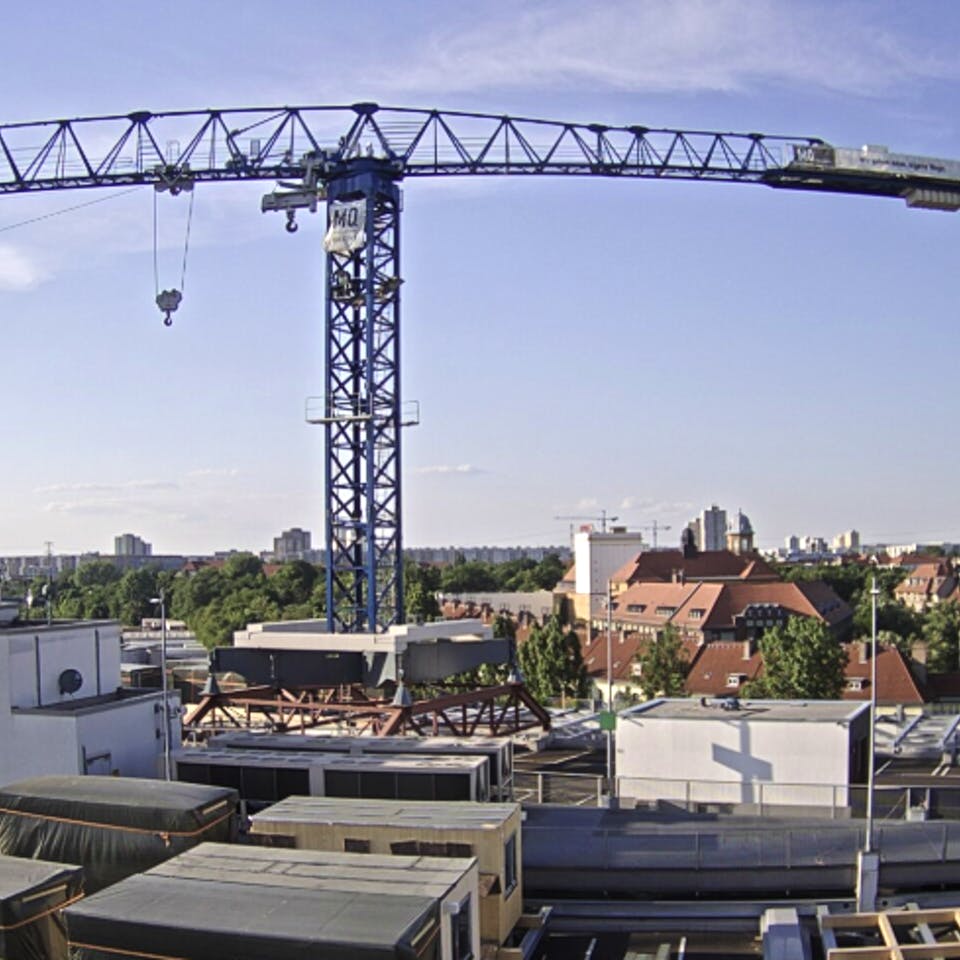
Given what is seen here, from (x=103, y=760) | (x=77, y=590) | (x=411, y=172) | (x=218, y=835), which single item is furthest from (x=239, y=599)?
(x=218, y=835)

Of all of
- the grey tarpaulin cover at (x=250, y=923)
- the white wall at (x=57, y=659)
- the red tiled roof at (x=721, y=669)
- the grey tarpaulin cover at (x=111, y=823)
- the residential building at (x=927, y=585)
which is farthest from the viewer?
the residential building at (x=927, y=585)

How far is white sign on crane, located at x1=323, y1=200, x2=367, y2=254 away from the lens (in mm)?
35312

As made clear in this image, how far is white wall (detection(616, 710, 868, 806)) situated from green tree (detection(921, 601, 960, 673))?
5197 cm

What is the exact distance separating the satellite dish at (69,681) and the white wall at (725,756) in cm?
1245

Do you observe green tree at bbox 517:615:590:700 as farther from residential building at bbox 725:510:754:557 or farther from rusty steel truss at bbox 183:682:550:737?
residential building at bbox 725:510:754:557

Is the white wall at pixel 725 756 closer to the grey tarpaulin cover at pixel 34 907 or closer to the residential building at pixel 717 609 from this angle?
the grey tarpaulin cover at pixel 34 907

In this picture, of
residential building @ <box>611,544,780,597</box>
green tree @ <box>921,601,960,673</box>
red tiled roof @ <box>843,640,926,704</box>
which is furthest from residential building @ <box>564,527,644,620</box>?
red tiled roof @ <box>843,640,926,704</box>

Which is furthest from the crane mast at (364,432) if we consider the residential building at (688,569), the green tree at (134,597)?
the green tree at (134,597)

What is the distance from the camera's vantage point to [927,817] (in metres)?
22.9

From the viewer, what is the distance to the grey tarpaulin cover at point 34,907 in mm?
15609

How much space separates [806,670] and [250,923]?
39.2 metres

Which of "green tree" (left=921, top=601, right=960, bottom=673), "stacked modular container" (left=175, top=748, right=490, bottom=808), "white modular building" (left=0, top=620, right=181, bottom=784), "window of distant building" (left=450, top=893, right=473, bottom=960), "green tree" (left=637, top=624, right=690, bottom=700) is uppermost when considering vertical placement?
"white modular building" (left=0, top=620, right=181, bottom=784)

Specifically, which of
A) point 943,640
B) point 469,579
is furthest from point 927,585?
point 943,640

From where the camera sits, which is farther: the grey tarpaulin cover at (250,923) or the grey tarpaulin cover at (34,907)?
the grey tarpaulin cover at (34,907)
